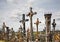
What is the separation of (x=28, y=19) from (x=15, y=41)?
4.67m

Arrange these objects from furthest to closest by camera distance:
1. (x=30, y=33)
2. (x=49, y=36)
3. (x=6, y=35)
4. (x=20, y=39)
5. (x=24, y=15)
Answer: (x=6, y=35) < (x=24, y=15) < (x=30, y=33) < (x=20, y=39) < (x=49, y=36)

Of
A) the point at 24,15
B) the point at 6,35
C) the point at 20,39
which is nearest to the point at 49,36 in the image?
the point at 20,39

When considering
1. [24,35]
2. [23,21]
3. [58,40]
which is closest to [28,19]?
[23,21]

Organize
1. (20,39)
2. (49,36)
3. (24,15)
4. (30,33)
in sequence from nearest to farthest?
1. (49,36)
2. (20,39)
3. (30,33)
4. (24,15)

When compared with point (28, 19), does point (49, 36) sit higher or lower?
lower

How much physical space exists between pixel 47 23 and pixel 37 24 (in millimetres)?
10462

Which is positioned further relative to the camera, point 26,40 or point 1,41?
point 1,41

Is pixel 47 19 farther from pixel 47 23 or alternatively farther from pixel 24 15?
pixel 24 15

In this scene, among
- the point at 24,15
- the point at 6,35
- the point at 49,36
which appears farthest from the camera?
the point at 6,35

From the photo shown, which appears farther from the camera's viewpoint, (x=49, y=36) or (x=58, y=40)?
(x=58, y=40)

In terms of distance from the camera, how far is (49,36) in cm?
2112

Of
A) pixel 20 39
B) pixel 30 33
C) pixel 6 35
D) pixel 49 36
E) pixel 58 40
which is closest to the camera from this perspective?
pixel 49 36

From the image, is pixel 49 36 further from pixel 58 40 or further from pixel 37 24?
pixel 37 24

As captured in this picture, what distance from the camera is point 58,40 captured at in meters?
23.4
